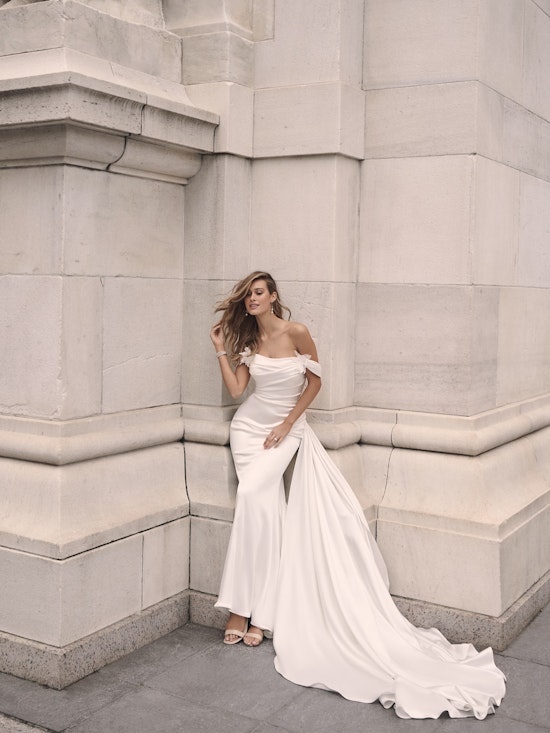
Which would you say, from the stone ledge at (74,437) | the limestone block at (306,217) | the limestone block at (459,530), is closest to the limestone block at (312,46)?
the limestone block at (306,217)

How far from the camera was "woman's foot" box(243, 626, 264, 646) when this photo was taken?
548 cm

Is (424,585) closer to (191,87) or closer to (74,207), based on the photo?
(74,207)

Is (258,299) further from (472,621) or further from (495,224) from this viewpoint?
(472,621)

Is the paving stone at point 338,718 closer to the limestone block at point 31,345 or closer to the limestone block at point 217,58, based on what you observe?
the limestone block at point 31,345

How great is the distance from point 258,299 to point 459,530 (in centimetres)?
180

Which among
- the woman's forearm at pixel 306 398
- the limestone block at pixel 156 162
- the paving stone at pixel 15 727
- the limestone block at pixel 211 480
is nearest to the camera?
the paving stone at pixel 15 727

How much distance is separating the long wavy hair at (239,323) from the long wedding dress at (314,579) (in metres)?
0.09

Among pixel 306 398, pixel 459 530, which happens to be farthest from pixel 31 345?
pixel 459 530

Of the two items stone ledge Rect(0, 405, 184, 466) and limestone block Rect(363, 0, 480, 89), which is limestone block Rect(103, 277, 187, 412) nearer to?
stone ledge Rect(0, 405, 184, 466)

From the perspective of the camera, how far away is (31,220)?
5223 millimetres

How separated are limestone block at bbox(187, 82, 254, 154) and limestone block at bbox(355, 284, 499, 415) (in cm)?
119

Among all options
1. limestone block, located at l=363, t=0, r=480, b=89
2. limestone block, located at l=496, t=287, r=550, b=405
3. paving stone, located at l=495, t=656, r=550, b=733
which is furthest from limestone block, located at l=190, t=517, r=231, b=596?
limestone block, located at l=363, t=0, r=480, b=89

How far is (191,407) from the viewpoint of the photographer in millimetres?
6031

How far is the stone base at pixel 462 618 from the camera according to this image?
18.0ft
